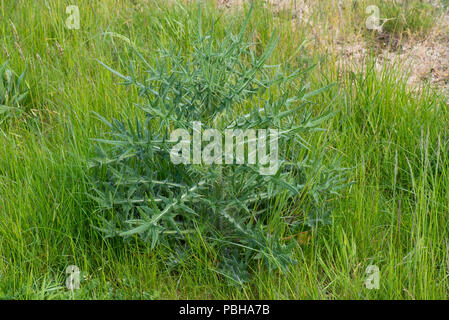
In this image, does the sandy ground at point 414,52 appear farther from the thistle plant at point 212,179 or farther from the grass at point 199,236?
the thistle plant at point 212,179

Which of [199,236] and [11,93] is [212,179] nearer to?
[199,236]

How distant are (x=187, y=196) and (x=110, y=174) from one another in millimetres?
431

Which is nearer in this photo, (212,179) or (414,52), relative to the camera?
(212,179)

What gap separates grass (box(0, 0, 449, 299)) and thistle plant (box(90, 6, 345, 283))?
7 centimetres

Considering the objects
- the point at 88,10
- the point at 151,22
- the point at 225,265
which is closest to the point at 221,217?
the point at 225,265

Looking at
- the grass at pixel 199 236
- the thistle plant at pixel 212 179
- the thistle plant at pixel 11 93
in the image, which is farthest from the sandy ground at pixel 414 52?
the thistle plant at pixel 11 93

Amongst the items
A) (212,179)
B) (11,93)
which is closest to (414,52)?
(212,179)

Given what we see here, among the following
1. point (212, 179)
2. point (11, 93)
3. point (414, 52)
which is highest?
point (414, 52)

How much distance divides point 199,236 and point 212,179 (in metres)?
0.23

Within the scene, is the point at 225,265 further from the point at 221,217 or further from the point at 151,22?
the point at 151,22

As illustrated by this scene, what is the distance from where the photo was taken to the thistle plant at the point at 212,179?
1908 millimetres

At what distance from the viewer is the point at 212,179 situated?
197 centimetres

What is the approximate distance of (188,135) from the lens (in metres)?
1.93

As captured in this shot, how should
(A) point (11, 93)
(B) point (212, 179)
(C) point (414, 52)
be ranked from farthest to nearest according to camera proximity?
(C) point (414, 52) < (A) point (11, 93) < (B) point (212, 179)
